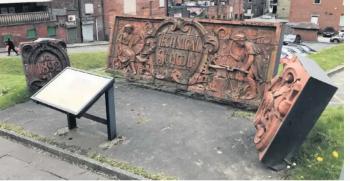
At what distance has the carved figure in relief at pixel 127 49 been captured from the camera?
14.4 meters

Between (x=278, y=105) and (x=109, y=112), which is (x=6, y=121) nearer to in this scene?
(x=109, y=112)

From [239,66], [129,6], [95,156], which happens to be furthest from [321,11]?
[95,156]

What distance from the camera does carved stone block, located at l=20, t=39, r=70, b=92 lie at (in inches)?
502

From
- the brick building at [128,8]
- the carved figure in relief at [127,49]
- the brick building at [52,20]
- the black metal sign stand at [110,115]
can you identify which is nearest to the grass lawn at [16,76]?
the carved figure in relief at [127,49]

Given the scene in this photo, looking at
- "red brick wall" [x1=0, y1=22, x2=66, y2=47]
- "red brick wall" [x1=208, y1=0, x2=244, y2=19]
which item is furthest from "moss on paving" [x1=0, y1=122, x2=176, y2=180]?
"red brick wall" [x1=208, y1=0, x2=244, y2=19]

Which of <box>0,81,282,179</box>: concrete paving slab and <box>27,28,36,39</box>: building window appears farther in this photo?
<box>27,28,36,39</box>: building window

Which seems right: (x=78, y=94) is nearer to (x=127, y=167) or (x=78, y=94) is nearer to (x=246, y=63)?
(x=127, y=167)

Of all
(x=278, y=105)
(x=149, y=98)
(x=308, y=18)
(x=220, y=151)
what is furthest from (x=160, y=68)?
(x=308, y=18)

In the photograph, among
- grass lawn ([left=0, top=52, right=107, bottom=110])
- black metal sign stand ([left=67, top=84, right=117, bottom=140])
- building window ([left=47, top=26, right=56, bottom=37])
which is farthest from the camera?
building window ([left=47, top=26, right=56, bottom=37])

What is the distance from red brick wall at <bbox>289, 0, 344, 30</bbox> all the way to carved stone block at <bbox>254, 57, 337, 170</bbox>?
42.2 metres

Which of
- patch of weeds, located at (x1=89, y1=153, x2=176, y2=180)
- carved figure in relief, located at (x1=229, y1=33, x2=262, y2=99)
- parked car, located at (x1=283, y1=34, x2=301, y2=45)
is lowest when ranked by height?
patch of weeds, located at (x1=89, y1=153, x2=176, y2=180)

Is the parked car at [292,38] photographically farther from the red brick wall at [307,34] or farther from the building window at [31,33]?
the building window at [31,33]

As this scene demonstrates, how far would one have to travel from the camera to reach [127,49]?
14539mm

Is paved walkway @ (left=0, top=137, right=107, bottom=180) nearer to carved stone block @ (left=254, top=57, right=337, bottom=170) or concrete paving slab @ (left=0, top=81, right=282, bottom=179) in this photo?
concrete paving slab @ (left=0, top=81, right=282, bottom=179)
